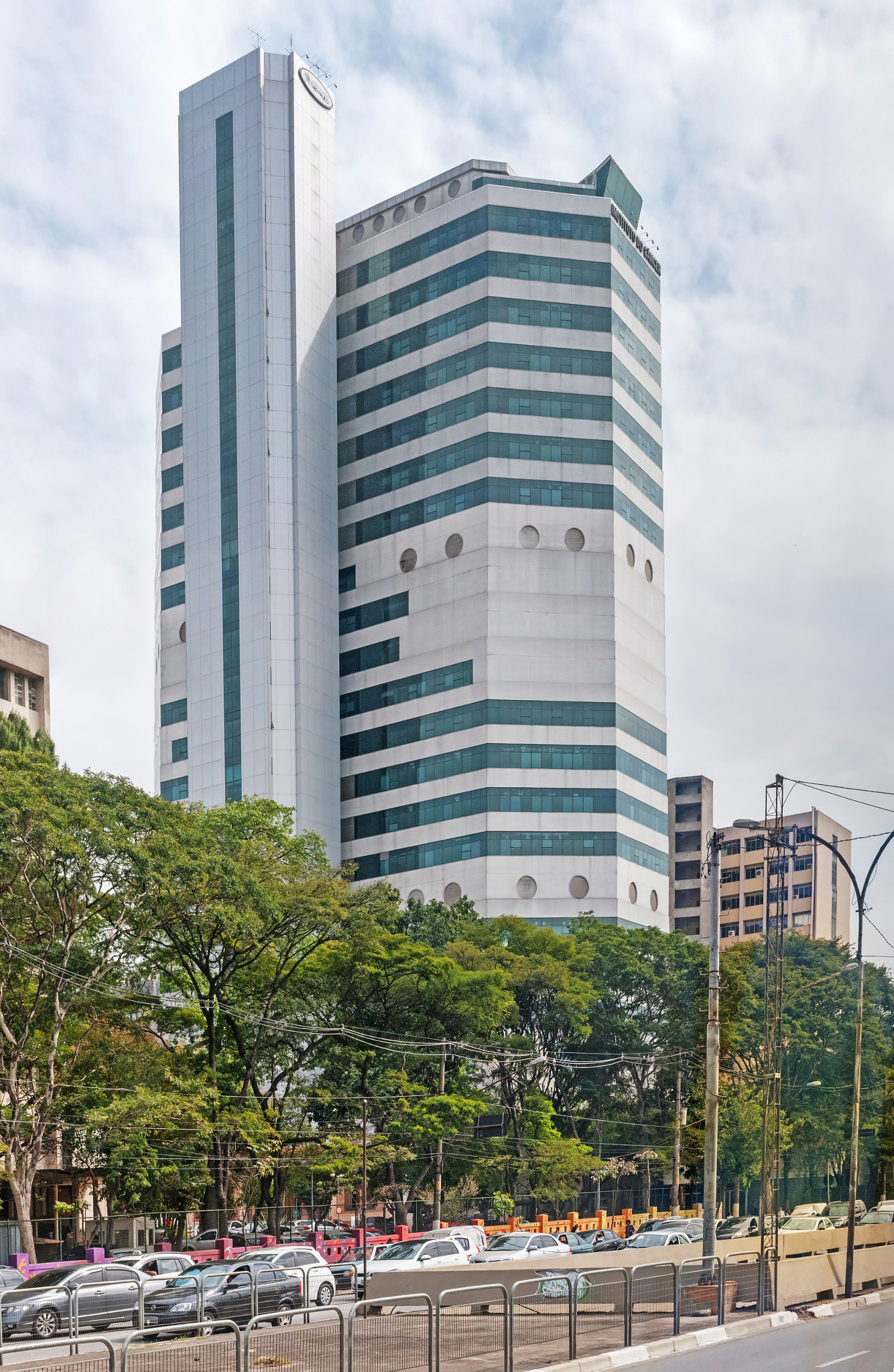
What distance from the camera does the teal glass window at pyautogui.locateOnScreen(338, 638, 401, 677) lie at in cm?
11738

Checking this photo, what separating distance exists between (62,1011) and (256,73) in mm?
93159

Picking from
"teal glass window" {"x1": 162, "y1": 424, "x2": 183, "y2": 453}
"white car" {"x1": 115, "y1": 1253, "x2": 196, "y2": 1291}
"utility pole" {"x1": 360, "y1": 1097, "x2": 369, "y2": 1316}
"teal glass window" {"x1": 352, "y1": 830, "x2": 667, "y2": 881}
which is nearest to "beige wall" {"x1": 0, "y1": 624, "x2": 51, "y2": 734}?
"teal glass window" {"x1": 352, "y1": 830, "x2": 667, "y2": 881}

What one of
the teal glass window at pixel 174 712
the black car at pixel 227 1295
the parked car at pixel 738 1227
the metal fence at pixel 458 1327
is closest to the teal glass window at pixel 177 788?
the teal glass window at pixel 174 712

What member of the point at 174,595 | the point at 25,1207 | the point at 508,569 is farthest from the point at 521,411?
the point at 25,1207

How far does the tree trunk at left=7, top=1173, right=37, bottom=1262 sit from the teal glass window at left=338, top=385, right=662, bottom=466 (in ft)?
247

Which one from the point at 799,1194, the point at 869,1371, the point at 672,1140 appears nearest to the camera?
the point at 869,1371

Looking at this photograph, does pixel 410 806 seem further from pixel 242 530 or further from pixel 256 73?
pixel 256 73

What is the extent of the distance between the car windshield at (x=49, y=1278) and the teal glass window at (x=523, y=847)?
64.6 metres

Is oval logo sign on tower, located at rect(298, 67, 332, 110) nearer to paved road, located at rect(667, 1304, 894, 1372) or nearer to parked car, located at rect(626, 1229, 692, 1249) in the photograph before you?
parked car, located at rect(626, 1229, 692, 1249)

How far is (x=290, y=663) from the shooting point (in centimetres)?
11569

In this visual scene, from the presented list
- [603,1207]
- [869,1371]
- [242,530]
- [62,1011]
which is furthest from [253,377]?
[869,1371]

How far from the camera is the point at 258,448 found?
119 metres

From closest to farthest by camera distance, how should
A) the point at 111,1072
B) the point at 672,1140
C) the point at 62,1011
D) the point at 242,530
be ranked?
the point at 62,1011 < the point at 111,1072 < the point at 672,1140 < the point at 242,530

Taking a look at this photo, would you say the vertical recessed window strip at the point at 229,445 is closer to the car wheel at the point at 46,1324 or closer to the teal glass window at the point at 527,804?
the teal glass window at the point at 527,804
